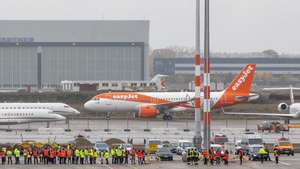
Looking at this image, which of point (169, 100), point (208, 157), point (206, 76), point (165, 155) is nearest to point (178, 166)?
point (208, 157)

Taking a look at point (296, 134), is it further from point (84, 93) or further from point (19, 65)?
point (19, 65)

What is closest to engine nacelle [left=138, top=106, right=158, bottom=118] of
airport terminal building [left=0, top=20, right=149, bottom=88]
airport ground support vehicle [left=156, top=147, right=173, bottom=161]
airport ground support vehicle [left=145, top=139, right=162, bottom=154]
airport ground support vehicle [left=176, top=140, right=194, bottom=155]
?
airport ground support vehicle [left=145, top=139, right=162, bottom=154]

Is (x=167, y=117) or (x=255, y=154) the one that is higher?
(x=167, y=117)

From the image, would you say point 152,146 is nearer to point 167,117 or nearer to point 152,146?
point 152,146

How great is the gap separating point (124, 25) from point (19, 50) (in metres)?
20.1

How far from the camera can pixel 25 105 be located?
3656 inches

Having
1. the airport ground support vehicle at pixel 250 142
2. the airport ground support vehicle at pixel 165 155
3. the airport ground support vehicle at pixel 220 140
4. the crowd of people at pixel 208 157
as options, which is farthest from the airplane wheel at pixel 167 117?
the crowd of people at pixel 208 157

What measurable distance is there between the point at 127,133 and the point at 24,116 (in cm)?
1236

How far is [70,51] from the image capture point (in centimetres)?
18562

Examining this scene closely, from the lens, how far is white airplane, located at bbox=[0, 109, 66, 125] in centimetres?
8606

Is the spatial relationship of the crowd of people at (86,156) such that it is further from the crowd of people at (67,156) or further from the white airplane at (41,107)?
the white airplane at (41,107)

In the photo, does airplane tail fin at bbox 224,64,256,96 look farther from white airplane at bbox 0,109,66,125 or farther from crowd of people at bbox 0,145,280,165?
crowd of people at bbox 0,145,280,165

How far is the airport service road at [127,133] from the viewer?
72.7 m

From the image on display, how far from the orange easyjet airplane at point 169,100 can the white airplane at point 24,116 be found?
39.9 feet
